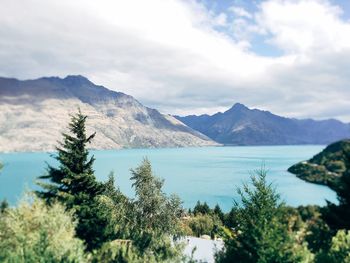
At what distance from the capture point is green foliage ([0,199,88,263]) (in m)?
24.6

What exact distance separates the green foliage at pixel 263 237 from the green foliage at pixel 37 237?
10.8 meters

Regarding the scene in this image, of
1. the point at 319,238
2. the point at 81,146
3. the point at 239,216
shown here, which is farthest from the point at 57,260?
the point at 319,238

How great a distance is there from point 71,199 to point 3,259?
440 inches

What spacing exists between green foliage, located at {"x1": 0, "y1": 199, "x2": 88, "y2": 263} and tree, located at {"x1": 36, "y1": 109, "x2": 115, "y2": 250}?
5202 mm

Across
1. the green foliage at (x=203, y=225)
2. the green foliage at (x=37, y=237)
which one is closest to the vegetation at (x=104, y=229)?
the green foliage at (x=37, y=237)

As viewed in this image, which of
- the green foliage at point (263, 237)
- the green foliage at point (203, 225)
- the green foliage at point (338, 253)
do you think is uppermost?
the green foliage at point (263, 237)

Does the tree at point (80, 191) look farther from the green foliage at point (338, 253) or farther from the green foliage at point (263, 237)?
the green foliage at point (338, 253)

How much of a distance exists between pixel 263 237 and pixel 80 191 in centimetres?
1893

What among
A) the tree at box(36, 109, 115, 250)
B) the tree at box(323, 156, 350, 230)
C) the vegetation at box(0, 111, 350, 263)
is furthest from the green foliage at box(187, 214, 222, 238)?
the tree at box(36, 109, 115, 250)

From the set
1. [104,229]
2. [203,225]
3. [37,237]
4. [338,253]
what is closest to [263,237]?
[338,253]

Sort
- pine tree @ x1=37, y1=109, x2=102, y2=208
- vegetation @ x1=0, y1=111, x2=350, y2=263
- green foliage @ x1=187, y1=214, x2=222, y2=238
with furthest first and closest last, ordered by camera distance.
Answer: green foliage @ x1=187, y1=214, x2=222, y2=238
pine tree @ x1=37, y1=109, x2=102, y2=208
vegetation @ x1=0, y1=111, x2=350, y2=263

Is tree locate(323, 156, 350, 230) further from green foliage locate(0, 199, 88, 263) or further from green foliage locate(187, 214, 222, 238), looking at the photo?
green foliage locate(187, 214, 222, 238)

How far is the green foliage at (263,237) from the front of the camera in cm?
2502

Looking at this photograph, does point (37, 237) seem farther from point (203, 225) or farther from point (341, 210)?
point (203, 225)
